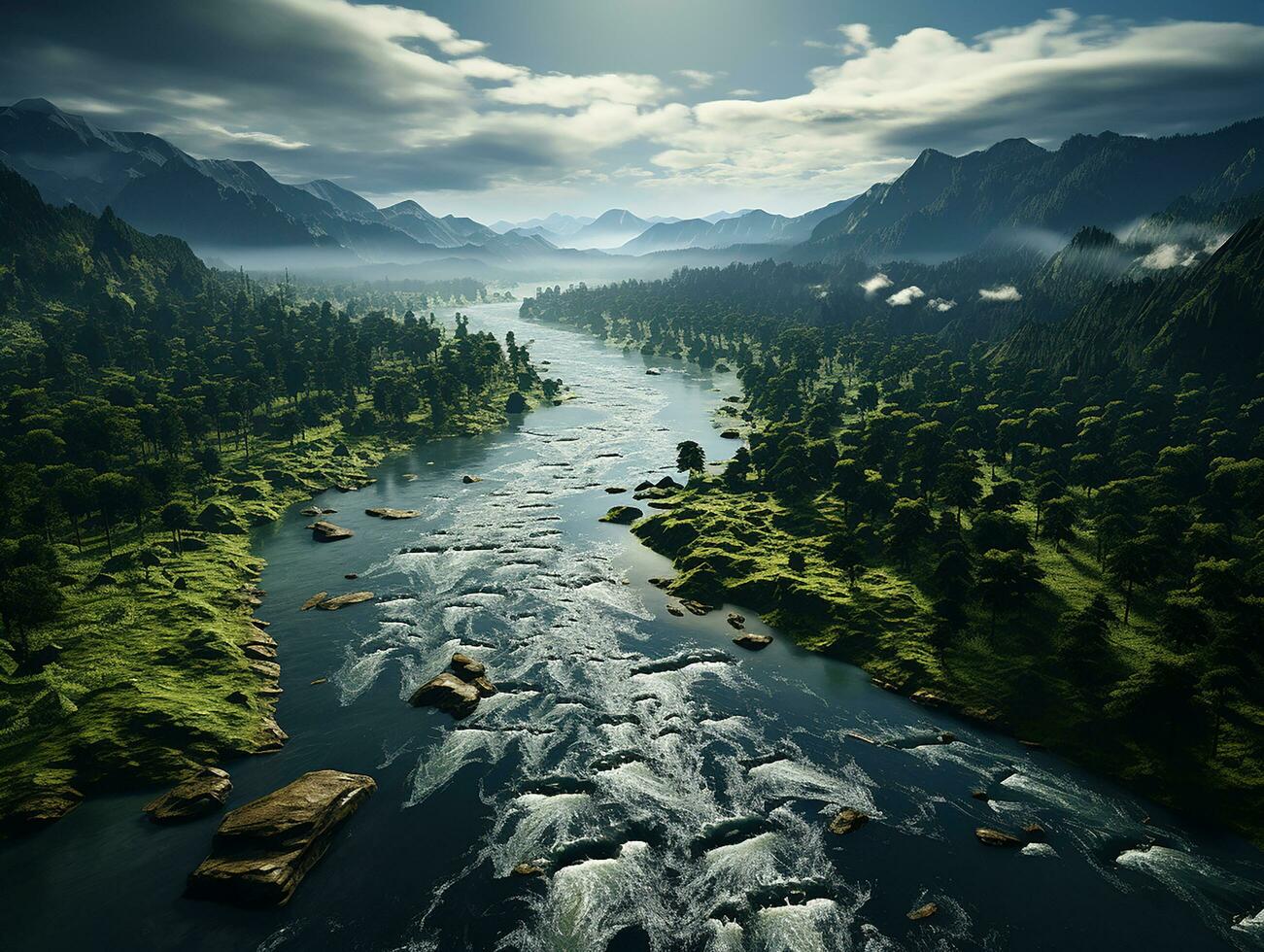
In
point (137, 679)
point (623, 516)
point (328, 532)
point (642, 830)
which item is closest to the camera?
point (642, 830)

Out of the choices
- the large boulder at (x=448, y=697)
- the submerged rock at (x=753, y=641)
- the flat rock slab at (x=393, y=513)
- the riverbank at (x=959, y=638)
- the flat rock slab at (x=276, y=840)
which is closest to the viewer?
the flat rock slab at (x=276, y=840)

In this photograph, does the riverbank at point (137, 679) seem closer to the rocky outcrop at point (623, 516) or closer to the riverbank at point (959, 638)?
the riverbank at point (959, 638)

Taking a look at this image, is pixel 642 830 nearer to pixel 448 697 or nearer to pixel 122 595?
pixel 448 697

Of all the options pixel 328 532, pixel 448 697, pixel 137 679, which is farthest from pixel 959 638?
pixel 328 532

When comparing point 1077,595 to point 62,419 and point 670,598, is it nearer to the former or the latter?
point 670,598

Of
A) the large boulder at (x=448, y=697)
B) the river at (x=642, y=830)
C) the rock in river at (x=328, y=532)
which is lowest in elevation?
the river at (x=642, y=830)

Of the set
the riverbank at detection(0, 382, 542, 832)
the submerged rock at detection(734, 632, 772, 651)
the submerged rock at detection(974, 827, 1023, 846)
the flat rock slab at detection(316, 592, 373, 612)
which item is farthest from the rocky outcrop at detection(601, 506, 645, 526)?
the submerged rock at detection(974, 827, 1023, 846)

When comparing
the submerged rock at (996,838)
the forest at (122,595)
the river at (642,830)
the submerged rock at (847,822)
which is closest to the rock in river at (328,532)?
the forest at (122,595)
